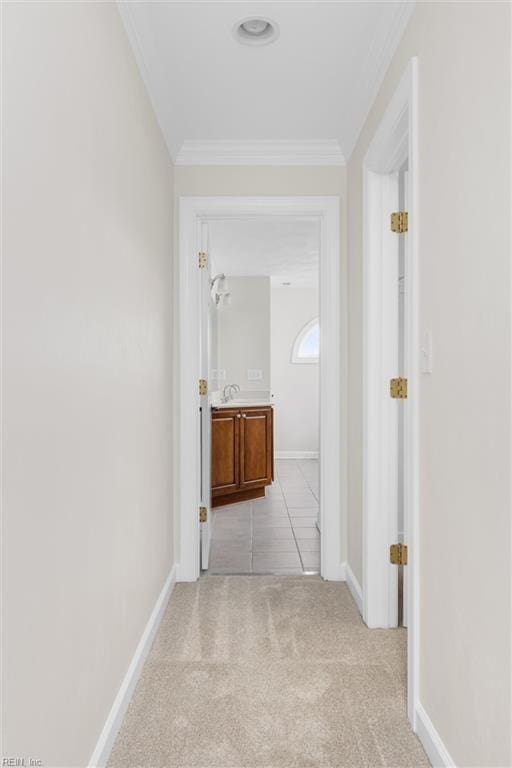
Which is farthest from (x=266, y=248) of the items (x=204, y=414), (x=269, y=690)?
(x=269, y=690)

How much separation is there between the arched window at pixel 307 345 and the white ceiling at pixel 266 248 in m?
1.03

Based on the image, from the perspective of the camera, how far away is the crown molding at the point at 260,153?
2.91m

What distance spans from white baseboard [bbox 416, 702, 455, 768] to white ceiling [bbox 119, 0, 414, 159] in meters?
2.25

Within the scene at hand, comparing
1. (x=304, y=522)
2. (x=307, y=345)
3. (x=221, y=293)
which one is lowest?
(x=304, y=522)

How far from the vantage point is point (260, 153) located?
9.66 ft

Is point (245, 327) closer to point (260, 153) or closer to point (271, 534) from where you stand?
point (271, 534)

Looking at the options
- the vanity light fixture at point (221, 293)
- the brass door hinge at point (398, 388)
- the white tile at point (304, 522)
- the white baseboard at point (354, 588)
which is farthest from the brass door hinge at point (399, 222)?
the vanity light fixture at point (221, 293)

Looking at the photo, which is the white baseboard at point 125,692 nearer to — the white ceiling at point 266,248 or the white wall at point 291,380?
the white ceiling at point 266,248

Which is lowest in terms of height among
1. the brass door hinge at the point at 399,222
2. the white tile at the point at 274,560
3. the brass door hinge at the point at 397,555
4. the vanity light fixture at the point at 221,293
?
the white tile at the point at 274,560

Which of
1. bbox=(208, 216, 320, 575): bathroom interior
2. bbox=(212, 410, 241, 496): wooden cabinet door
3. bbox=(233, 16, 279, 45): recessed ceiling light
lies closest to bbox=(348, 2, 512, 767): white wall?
bbox=(233, 16, 279, 45): recessed ceiling light

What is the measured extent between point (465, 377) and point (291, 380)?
21.7ft

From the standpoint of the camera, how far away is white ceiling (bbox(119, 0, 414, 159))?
1880 mm

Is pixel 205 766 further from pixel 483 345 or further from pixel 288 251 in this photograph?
pixel 288 251

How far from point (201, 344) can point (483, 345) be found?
2.05m
